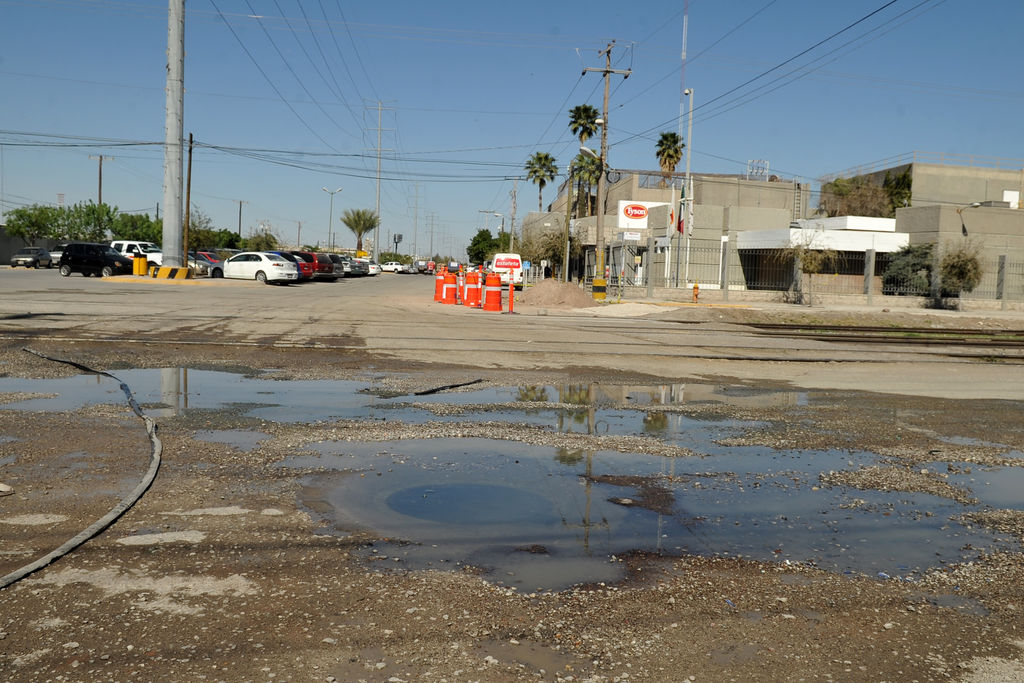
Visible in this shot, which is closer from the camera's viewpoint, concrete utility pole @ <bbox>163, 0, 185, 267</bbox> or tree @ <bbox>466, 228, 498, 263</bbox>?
concrete utility pole @ <bbox>163, 0, 185, 267</bbox>

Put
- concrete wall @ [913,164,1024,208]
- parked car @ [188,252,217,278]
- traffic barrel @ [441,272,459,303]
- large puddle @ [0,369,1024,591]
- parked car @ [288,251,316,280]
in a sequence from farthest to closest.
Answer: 1. concrete wall @ [913,164,1024,208]
2. parked car @ [288,251,316,280]
3. parked car @ [188,252,217,278]
4. traffic barrel @ [441,272,459,303]
5. large puddle @ [0,369,1024,591]

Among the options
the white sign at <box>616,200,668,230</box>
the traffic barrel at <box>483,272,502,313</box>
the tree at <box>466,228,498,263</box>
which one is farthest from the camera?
the tree at <box>466,228,498,263</box>

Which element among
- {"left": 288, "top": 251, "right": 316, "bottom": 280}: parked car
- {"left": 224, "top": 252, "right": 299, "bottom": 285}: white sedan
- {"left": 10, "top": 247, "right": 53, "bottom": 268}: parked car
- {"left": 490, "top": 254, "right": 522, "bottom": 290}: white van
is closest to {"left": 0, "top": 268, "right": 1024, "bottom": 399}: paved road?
{"left": 490, "top": 254, "right": 522, "bottom": 290}: white van

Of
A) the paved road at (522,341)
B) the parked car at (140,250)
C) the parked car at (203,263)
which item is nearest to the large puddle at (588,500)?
the paved road at (522,341)

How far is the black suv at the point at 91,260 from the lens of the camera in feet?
135

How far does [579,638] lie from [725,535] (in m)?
1.74

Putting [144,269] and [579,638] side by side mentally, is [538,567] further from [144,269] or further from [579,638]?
[144,269]

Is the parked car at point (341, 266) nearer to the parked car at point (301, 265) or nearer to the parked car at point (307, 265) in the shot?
the parked car at point (307, 265)

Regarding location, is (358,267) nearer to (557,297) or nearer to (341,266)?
(341,266)

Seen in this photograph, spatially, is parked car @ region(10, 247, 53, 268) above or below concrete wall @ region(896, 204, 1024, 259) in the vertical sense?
below

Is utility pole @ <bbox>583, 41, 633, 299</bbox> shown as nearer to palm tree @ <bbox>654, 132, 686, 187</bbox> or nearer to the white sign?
the white sign

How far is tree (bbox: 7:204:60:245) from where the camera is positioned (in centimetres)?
9206

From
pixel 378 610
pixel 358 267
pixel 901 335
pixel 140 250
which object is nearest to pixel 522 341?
pixel 901 335

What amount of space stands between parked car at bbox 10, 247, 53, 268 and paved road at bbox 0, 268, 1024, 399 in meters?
42.5
